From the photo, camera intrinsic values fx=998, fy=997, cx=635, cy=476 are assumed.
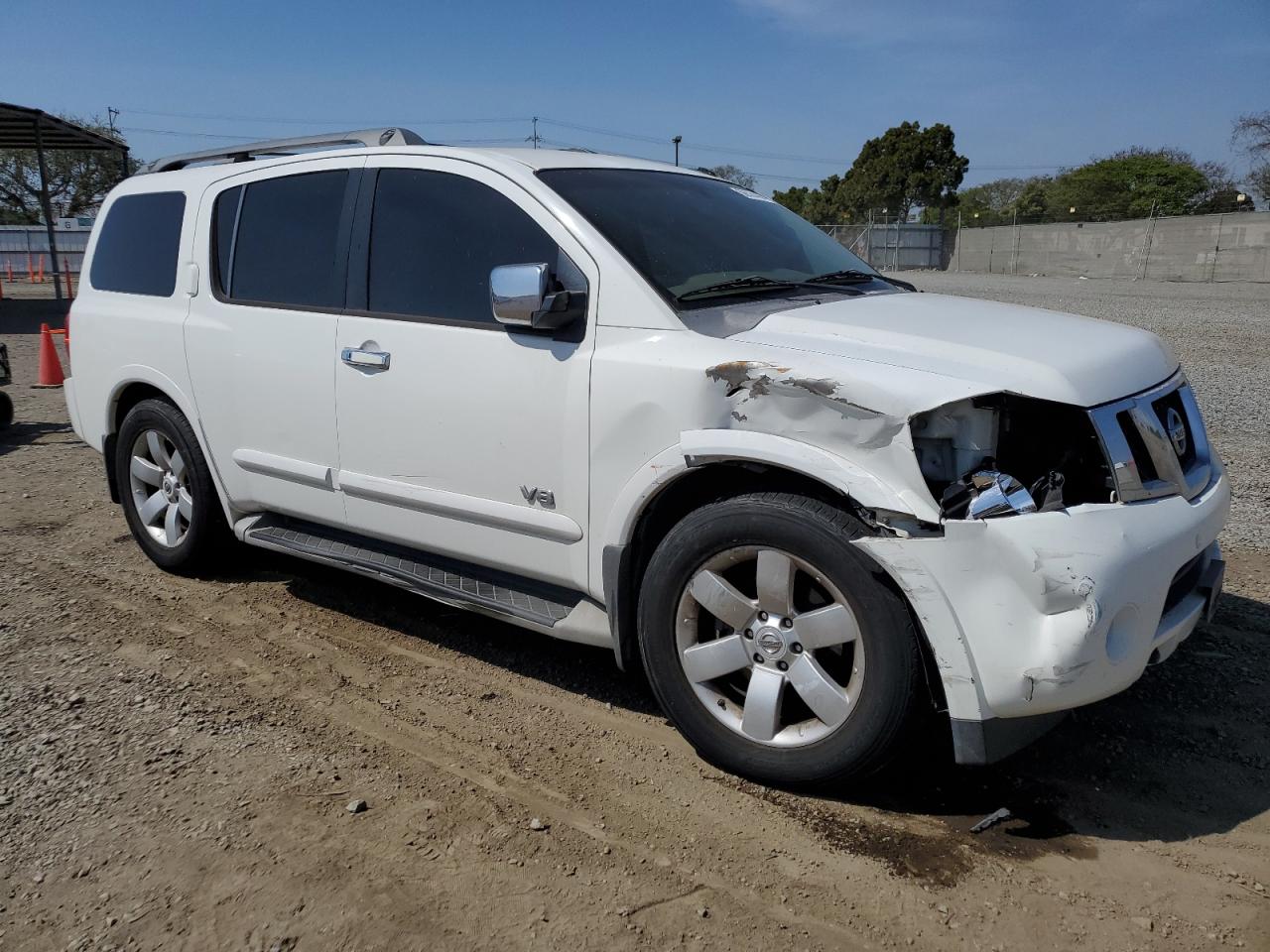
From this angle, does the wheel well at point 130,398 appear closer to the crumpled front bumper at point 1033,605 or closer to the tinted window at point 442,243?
the tinted window at point 442,243

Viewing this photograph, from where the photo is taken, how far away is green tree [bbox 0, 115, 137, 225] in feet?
162

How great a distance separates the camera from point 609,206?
3.55 m

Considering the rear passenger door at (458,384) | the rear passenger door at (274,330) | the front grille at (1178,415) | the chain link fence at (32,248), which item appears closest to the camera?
the front grille at (1178,415)

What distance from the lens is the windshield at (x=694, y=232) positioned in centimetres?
341

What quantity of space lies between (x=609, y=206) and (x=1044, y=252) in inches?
1628

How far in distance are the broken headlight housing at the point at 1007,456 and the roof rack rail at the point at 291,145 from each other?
241 centimetres

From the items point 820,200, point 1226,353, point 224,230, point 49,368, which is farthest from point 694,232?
point 820,200

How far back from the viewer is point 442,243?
371 cm

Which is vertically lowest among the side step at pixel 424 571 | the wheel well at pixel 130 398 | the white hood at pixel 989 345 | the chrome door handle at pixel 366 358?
the side step at pixel 424 571

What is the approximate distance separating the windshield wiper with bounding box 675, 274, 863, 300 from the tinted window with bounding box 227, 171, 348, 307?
1510 mm

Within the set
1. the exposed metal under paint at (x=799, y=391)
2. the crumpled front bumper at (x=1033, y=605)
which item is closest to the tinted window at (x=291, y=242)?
the exposed metal under paint at (x=799, y=391)

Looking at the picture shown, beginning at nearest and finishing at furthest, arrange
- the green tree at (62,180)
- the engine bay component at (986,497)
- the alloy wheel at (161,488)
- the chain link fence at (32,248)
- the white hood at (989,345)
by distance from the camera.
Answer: the engine bay component at (986,497)
the white hood at (989,345)
the alloy wheel at (161,488)
the chain link fence at (32,248)
the green tree at (62,180)

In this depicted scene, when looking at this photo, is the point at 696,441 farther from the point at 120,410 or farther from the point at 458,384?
the point at 120,410

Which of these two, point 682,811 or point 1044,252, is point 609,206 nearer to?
point 682,811
